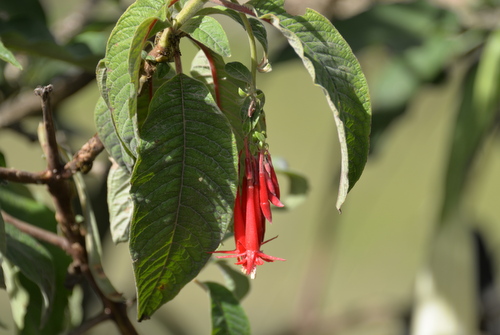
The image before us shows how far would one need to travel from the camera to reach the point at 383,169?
331 centimetres

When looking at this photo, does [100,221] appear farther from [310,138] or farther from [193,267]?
[310,138]

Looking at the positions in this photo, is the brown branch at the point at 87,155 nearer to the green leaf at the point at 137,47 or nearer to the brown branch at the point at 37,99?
the green leaf at the point at 137,47

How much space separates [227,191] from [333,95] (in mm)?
96

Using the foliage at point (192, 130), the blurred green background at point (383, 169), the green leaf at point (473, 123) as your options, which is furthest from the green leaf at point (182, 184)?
the green leaf at point (473, 123)

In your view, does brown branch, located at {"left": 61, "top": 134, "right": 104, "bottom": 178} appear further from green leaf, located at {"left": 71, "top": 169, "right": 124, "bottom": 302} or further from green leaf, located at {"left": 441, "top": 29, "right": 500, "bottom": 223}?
green leaf, located at {"left": 441, "top": 29, "right": 500, "bottom": 223}

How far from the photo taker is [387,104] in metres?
1.21

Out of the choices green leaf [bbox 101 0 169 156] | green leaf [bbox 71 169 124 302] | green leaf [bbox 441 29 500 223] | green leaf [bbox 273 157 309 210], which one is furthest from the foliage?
green leaf [bbox 441 29 500 223]

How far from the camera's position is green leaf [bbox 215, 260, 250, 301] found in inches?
26.4

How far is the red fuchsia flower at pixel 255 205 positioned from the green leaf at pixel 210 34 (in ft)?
0.22

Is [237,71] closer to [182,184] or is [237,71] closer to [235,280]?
[182,184]

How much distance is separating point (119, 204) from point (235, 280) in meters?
0.19

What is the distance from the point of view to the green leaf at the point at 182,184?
0.43m

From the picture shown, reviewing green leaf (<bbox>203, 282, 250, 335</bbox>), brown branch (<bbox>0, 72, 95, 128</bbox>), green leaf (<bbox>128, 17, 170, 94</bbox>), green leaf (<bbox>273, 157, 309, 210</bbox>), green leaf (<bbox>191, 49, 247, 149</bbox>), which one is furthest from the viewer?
brown branch (<bbox>0, 72, 95, 128</bbox>)

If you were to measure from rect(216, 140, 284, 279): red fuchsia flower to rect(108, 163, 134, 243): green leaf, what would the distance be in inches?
4.2
